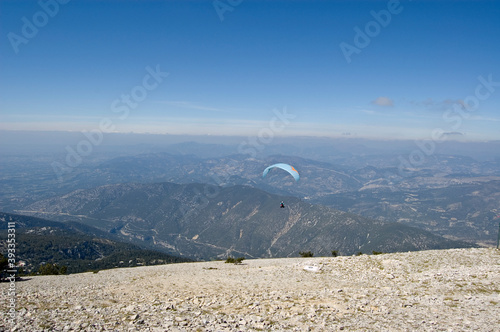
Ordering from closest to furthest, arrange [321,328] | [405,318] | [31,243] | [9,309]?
1. [321,328]
2. [405,318]
3. [9,309]
4. [31,243]

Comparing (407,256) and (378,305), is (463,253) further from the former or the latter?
(378,305)

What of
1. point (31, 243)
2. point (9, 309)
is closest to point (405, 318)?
point (9, 309)

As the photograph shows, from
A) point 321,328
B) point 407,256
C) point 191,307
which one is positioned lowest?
point 407,256

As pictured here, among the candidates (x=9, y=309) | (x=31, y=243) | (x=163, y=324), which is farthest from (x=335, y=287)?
(x=31, y=243)

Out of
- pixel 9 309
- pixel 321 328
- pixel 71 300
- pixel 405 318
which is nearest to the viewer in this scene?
pixel 321 328

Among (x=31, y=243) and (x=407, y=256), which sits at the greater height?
(x=407, y=256)

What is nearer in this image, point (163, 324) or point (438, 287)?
point (163, 324)
